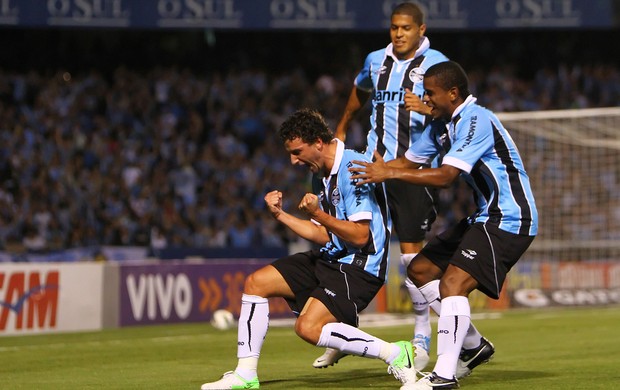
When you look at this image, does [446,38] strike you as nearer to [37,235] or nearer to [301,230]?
[37,235]

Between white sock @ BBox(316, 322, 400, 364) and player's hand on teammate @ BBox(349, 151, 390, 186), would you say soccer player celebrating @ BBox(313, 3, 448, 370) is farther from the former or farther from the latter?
player's hand on teammate @ BBox(349, 151, 390, 186)

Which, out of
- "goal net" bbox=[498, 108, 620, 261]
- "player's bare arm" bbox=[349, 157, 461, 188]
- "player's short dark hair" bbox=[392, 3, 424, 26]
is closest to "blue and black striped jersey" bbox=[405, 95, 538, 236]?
"player's bare arm" bbox=[349, 157, 461, 188]

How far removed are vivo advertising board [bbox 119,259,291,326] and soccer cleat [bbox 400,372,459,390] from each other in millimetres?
9628

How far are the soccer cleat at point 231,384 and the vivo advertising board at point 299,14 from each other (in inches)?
624

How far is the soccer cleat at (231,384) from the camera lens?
7.62 m

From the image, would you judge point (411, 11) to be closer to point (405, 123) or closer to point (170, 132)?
point (405, 123)

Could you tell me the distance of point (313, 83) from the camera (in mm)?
27891

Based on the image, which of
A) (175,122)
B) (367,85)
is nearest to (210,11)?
(175,122)

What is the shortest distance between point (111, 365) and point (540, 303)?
10744 mm

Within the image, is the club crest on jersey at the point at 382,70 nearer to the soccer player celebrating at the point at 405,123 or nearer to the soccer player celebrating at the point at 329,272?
the soccer player celebrating at the point at 405,123

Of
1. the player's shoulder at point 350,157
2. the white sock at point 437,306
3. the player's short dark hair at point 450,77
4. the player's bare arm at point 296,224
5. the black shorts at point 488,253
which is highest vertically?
the player's short dark hair at point 450,77

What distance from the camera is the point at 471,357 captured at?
8.35 m

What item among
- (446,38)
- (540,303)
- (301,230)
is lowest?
(540,303)

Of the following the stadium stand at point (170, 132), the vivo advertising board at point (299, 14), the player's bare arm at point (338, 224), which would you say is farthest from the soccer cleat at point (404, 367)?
the vivo advertising board at point (299, 14)
